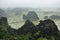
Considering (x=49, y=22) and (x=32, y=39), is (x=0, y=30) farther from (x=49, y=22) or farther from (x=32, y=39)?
(x=49, y=22)

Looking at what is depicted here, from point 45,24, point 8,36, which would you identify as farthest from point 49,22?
point 8,36

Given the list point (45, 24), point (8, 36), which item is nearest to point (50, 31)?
point (45, 24)

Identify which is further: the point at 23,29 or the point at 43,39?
the point at 23,29

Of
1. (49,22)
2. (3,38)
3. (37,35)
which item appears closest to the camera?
(3,38)

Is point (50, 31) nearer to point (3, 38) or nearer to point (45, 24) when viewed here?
point (45, 24)

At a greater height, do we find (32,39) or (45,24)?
(45,24)

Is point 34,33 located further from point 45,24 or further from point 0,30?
point 0,30

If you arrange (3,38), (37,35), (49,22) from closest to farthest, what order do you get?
1. (3,38)
2. (37,35)
3. (49,22)

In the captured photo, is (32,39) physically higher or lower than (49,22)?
lower

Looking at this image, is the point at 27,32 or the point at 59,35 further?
the point at 27,32
